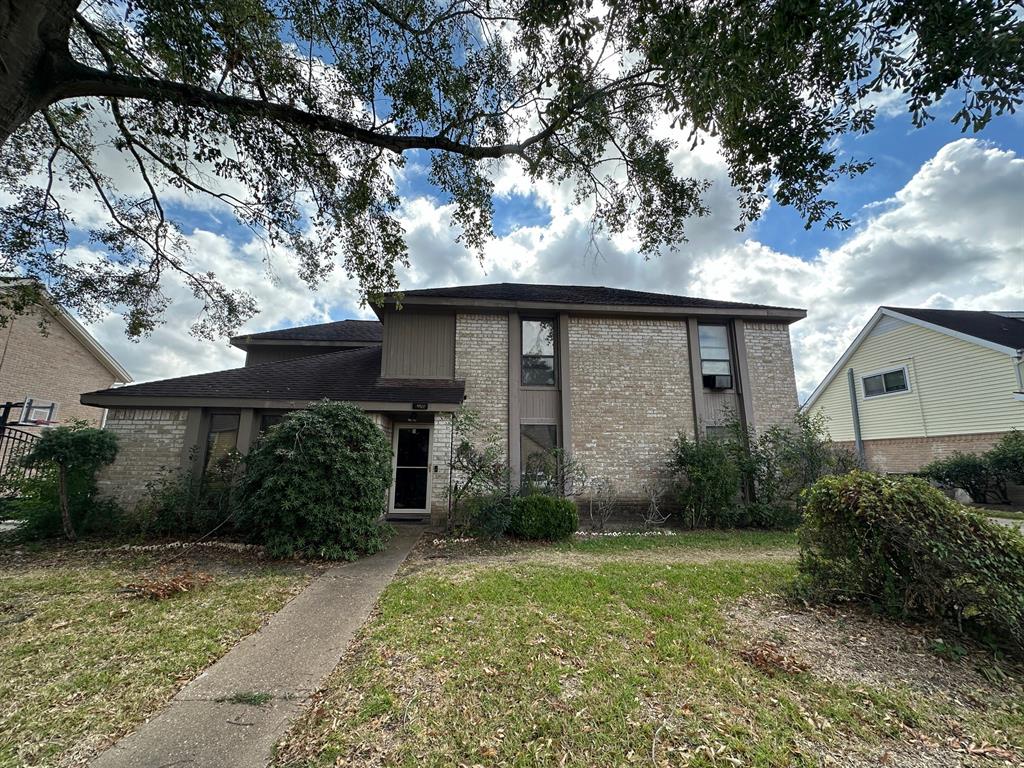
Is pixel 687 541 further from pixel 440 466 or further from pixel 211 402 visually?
pixel 211 402

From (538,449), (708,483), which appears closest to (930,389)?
(708,483)

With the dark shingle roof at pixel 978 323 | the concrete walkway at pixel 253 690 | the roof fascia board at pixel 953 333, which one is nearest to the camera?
the concrete walkway at pixel 253 690

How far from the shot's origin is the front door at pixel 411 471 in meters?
9.56

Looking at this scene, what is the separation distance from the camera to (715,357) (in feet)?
35.8

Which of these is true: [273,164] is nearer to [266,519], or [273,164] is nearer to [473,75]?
[473,75]

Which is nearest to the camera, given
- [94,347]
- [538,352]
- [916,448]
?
[538,352]

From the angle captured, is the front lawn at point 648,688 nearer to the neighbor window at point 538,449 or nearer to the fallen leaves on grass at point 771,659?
the fallen leaves on grass at point 771,659

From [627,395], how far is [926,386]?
12699 millimetres

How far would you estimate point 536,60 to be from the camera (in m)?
6.27

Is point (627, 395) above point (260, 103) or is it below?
below

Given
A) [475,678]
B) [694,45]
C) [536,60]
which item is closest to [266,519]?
[475,678]

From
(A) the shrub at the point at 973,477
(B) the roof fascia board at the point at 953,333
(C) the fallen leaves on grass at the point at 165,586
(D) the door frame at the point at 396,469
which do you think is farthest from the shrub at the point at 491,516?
(B) the roof fascia board at the point at 953,333

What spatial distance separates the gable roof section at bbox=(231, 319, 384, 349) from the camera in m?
13.4

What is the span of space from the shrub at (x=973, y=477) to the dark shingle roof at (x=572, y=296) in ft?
24.9
